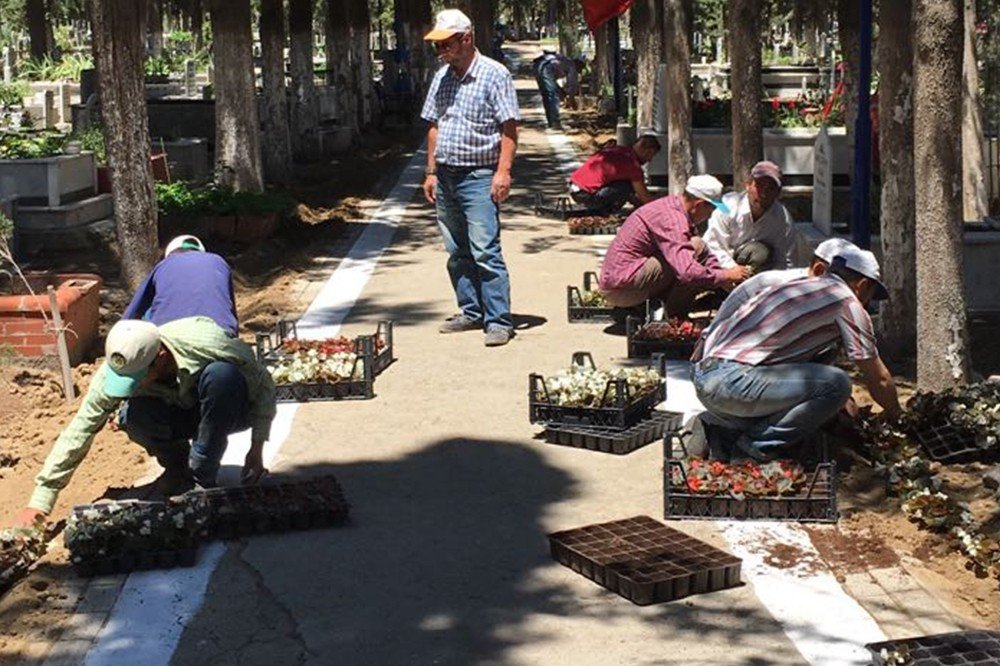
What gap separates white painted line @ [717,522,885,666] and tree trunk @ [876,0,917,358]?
3742mm

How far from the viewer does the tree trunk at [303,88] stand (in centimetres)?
2742

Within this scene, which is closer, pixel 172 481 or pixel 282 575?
pixel 282 575

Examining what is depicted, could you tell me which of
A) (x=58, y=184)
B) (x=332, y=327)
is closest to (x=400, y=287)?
(x=332, y=327)

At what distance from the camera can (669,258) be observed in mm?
10711

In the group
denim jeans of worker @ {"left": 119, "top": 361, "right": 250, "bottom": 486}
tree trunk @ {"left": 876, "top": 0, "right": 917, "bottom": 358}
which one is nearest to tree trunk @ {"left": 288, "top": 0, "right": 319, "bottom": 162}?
tree trunk @ {"left": 876, "top": 0, "right": 917, "bottom": 358}

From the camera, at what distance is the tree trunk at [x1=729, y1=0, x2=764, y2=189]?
13711 mm

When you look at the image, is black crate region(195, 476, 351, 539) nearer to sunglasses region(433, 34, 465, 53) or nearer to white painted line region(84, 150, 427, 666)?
white painted line region(84, 150, 427, 666)

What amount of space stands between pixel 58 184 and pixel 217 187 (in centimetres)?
244

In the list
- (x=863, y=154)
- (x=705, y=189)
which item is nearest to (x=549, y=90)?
(x=863, y=154)

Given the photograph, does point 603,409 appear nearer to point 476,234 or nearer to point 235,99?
point 476,234

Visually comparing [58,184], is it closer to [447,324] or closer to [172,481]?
[447,324]

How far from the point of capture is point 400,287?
14164 mm

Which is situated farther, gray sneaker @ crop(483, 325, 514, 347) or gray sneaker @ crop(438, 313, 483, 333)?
gray sneaker @ crop(438, 313, 483, 333)

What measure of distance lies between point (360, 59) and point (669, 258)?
24.3 metres
